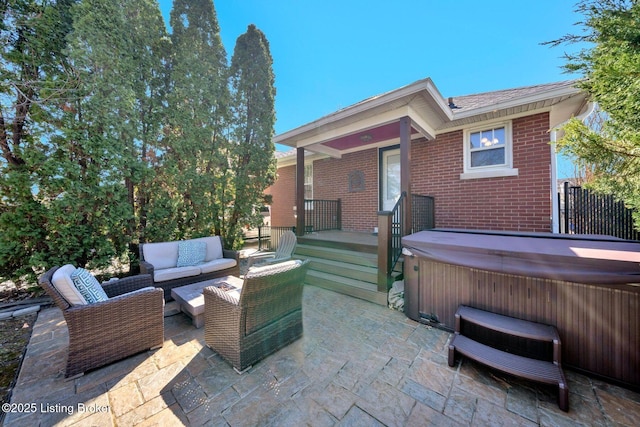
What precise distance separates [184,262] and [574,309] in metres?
5.83

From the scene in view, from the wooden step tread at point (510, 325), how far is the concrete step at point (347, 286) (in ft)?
4.95

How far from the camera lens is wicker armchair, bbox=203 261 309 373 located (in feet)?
7.70

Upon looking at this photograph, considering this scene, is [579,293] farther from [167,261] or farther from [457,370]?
[167,261]

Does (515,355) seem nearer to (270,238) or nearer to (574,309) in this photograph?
(574,309)

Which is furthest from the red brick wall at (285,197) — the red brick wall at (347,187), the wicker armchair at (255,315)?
the wicker armchair at (255,315)

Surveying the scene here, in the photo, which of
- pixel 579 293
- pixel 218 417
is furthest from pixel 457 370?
pixel 218 417

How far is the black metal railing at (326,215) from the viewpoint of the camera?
25.2 feet

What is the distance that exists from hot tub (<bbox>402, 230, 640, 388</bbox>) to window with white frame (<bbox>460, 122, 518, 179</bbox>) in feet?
8.36

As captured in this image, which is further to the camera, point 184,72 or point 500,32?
point 500,32

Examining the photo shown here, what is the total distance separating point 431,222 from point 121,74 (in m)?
7.54

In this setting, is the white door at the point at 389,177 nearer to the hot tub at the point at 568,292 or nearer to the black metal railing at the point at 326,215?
the black metal railing at the point at 326,215

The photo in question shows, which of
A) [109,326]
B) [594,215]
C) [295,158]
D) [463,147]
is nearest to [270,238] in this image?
[295,158]

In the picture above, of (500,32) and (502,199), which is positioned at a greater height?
(500,32)

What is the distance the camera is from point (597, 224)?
184 inches
